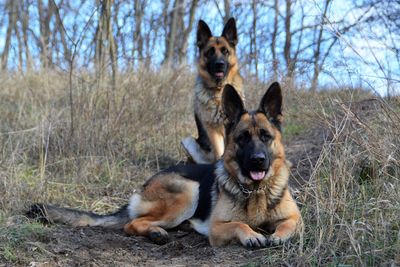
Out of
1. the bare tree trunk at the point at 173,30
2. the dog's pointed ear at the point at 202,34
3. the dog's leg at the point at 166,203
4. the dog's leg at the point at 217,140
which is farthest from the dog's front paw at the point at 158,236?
the bare tree trunk at the point at 173,30

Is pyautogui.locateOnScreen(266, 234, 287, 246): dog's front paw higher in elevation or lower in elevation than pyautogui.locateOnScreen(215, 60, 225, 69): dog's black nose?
lower

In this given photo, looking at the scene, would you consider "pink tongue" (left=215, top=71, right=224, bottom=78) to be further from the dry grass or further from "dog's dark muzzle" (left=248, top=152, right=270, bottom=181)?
"dog's dark muzzle" (left=248, top=152, right=270, bottom=181)

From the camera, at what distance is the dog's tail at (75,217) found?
4.79m

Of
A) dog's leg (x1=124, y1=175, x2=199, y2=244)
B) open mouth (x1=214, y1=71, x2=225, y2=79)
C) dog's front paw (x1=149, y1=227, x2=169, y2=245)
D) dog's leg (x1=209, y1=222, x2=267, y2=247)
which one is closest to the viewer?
dog's leg (x1=209, y1=222, x2=267, y2=247)

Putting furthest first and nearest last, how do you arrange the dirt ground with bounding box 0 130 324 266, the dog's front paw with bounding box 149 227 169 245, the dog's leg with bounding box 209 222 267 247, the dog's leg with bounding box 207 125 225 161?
the dog's leg with bounding box 207 125 225 161
the dog's front paw with bounding box 149 227 169 245
the dog's leg with bounding box 209 222 267 247
the dirt ground with bounding box 0 130 324 266

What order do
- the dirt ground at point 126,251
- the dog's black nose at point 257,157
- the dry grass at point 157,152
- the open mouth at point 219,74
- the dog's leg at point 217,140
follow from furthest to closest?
1. the open mouth at point 219,74
2. the dog's leg at point 217,140
3. the dog's black nose at point 257,157
4. the dirt ground at point 126,251
5. the dry grass at point 157,152

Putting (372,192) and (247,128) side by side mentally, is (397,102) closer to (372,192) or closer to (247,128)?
(372,192)

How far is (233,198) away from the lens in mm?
4383

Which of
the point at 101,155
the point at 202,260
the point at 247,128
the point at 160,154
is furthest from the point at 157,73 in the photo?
the point at 202,260

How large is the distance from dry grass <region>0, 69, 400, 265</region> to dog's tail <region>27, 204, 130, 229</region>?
1.14 feet

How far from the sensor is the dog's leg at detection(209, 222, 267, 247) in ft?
12.6

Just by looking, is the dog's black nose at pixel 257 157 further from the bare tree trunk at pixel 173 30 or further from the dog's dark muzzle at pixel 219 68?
the bare tree trunk at pixel 173 30

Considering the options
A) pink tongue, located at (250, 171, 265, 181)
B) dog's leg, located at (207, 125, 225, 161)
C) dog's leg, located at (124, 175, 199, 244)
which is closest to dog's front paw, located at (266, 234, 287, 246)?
pink tongue, located at (250, 171, 265, 181)

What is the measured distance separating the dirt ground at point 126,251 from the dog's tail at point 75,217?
12 cm
